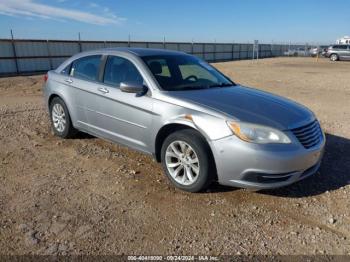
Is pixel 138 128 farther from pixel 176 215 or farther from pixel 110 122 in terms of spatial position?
pixel 176 215

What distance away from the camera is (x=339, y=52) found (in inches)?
1510

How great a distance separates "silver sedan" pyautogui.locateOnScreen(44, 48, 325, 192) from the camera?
3.63 metres

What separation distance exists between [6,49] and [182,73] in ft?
57.4

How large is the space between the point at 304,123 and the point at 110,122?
98.7 inches

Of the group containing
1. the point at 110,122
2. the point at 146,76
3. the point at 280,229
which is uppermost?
the point at 146,76

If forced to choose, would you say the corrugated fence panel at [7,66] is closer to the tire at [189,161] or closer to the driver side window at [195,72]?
the driver side window at [195,72]

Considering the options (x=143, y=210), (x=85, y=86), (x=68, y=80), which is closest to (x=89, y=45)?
(x=68, y=80)

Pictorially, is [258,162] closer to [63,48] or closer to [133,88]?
[133,88]

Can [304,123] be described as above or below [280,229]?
above

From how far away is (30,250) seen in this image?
9.84 feet

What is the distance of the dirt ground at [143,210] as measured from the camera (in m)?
3.11

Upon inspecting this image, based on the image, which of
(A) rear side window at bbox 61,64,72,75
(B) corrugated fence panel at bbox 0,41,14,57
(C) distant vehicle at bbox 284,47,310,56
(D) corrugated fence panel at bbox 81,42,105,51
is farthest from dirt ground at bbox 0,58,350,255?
(C) distant vehicle at bbox 284,47,310,56

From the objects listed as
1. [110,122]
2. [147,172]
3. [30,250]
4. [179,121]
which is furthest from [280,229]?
[110,122]

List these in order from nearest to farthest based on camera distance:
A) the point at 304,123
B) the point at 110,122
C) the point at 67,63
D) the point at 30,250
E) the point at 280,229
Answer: the point at 30,250, the point at 280,229, the point at 304,123, the point at 110,122, the point at 67,63
